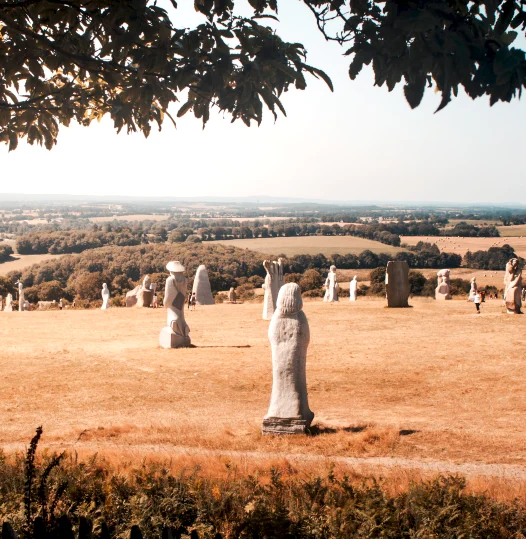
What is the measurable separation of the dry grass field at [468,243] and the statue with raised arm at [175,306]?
175 feet

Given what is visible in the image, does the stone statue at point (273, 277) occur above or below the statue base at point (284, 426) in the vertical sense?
above

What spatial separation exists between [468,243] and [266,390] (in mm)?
70769

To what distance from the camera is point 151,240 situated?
339 feet

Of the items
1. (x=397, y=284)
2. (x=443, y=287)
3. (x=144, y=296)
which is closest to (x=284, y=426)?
(x=397, y=284)

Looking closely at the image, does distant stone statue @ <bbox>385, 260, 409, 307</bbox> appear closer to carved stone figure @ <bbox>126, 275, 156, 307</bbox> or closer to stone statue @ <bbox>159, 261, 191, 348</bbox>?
stone statue @ <bbox>159, 261, 191, 348</bbox>

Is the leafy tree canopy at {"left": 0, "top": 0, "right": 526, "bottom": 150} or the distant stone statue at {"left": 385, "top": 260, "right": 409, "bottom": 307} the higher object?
the leafy tree canopy at {"left": 0, "top": 0, "right": 526, "bottom": 150}

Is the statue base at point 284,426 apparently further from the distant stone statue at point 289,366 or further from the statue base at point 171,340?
the statue base at point 171,340

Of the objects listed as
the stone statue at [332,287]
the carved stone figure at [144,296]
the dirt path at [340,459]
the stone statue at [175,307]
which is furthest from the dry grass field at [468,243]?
the dirt path at [340,459]

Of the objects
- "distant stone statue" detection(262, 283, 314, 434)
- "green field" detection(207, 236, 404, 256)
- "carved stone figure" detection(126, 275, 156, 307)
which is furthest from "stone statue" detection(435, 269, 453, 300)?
"green field" detection(207, 236, 404, 256)

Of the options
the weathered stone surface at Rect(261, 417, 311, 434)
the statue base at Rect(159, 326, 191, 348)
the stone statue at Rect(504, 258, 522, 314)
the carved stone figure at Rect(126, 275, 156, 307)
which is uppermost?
the stone statue at Rect(504, 258, 522, 314)

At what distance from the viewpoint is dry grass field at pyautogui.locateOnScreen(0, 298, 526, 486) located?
10.6 meters

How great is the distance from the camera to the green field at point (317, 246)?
3096 inches

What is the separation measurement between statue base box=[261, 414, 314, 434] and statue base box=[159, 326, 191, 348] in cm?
1013

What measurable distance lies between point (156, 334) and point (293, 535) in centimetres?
1987
